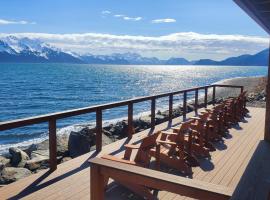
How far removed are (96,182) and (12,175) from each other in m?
5.16

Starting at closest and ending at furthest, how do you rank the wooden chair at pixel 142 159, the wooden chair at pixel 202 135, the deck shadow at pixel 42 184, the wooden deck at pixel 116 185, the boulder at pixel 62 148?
the wooden deck at pixel 116 185 → the wooden chair at pixel 142 159 → the deck shadow at pixel 42 184 → the wooden chair at pixel 202 135 → the boulder at pixel 62 148

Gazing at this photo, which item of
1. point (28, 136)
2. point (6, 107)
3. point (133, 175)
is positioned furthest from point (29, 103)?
point (133, 175)

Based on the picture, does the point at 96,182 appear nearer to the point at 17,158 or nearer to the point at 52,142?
the point at 52,142

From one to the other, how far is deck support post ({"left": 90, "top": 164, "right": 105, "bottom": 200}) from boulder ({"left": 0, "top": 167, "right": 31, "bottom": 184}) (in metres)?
4.82

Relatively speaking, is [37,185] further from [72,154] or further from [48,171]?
[72,154]

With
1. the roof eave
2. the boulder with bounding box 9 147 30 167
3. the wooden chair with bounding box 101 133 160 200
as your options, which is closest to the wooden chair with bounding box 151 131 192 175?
the wooden chair with bounding box 101 133 160 200

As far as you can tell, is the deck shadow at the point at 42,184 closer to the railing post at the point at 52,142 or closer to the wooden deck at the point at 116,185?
the wooden deck at the point at 116,185

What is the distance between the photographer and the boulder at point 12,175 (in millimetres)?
7168

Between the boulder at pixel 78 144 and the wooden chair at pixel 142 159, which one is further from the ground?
the wooden chair at pixel 142 159

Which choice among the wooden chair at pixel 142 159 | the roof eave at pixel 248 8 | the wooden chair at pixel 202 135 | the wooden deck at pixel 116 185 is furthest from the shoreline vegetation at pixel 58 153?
the roof eave at pixel 248 8

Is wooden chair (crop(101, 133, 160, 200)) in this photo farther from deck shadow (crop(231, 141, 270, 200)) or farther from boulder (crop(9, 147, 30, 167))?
boulder (crop(9, 147, 30, 167))

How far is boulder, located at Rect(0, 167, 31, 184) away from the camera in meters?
7.17

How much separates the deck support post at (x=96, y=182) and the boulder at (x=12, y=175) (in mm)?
4823

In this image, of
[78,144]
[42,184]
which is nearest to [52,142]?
Result: [42,184]
